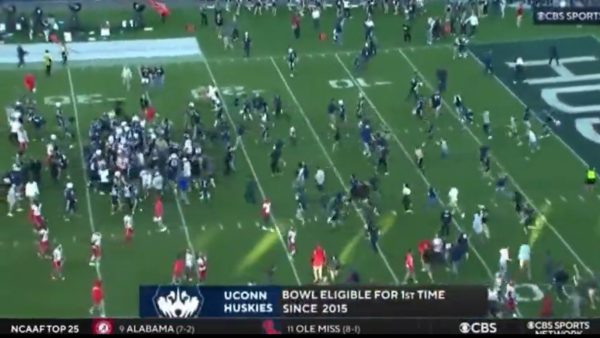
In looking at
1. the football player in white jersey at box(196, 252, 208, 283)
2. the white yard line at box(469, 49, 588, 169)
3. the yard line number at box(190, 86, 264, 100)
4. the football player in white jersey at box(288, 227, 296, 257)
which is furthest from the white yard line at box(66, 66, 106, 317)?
the white yard line at box(469, 49, 588, 169)

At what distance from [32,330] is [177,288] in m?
2.62

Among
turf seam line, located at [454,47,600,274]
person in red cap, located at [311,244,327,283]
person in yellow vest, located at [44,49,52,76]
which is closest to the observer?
person in red cap, located at [311,244,327,283]

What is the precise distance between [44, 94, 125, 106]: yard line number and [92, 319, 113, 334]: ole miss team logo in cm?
1887

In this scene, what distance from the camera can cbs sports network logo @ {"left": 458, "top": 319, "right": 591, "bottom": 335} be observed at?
2392 centimetres

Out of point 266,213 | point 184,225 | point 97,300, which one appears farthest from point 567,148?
point 97,300

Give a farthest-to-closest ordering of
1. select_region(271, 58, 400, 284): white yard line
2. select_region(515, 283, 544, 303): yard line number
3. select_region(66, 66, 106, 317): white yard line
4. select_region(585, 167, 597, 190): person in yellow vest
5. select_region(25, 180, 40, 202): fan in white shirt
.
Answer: select_region(585, 167, 597, 190): person in yellow vest < select_region(25, 180, 40, 202): fan in white shirt < select_region(271, 58, 400, 284): white yard line < select_region(66, 66, 106, 317): white yard line < select_region(515, 283, 544, 303): yard line number

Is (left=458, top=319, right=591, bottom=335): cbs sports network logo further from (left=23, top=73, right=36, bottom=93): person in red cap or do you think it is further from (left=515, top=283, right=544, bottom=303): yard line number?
(left=23, top=73, right=36, bottom=93): person in red cap

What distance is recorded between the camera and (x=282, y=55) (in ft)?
152

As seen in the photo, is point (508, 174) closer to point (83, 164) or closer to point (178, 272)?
point (178, 272)

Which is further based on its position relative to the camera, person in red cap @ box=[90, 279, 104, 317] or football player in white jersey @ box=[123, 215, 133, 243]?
football player in white jersey @ box=[123, 215, 133, 243]

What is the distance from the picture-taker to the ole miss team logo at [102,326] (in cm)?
2375

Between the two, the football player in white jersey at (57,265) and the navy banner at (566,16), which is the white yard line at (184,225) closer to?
the football player in white jersey at (57,265)

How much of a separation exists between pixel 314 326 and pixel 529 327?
10.5 ft

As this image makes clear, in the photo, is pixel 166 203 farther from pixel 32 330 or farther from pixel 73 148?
pixel 32 330
